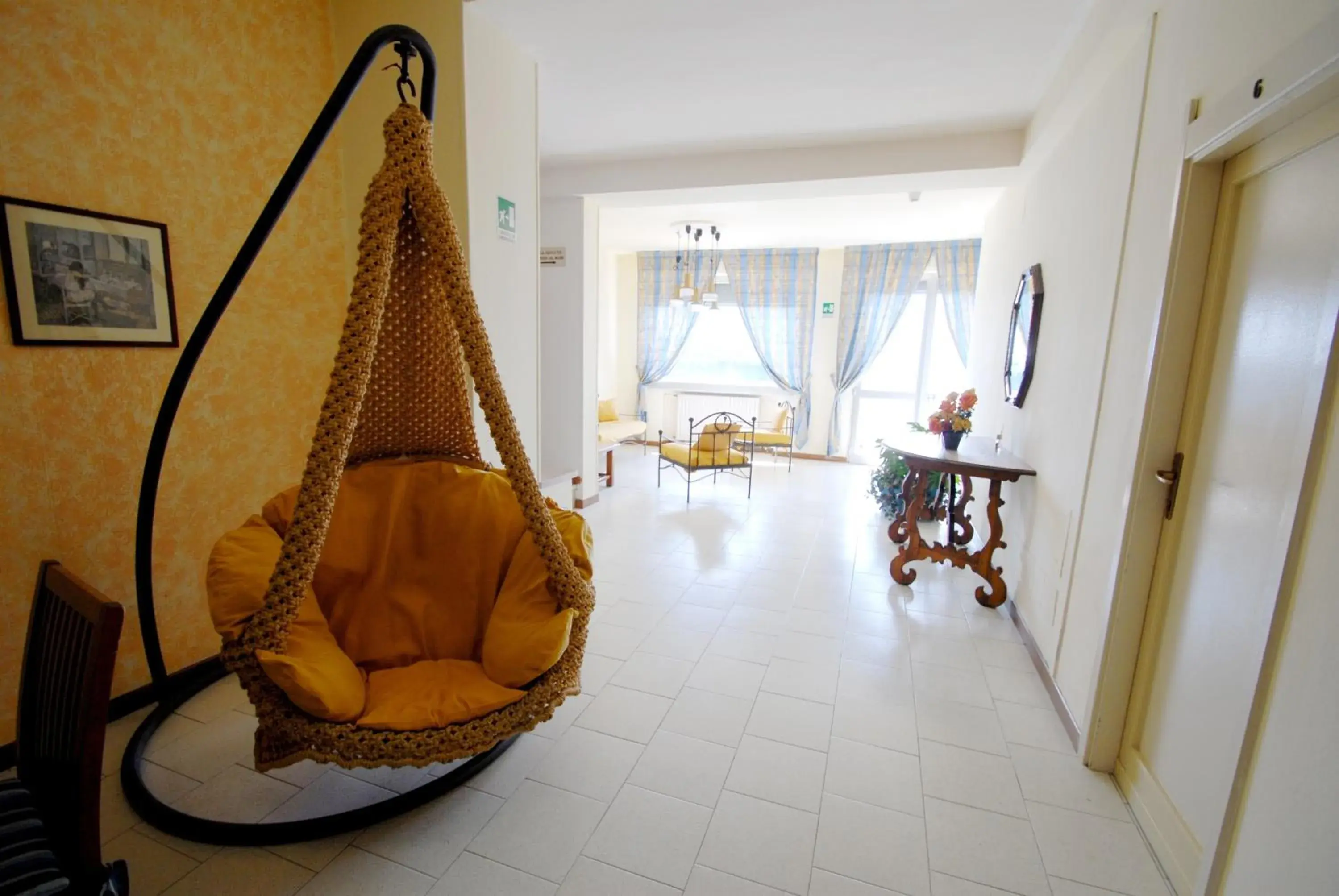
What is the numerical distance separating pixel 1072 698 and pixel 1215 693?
31.4 inches

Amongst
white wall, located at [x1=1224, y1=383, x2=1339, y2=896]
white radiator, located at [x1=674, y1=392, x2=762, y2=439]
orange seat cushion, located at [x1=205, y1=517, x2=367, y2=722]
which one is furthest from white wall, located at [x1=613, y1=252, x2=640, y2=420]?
white wall, located at [x1=1224, y1=383, x2=1339, y2=896]

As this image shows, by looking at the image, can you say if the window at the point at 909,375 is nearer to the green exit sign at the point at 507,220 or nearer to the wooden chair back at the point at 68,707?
the green exit sign at the point at 507,220

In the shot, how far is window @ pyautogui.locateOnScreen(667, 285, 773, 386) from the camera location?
7.68 m

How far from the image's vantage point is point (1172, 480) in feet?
5.41

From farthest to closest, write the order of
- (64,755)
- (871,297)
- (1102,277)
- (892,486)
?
(871,297), (892,486), (1102,277), (64,755)

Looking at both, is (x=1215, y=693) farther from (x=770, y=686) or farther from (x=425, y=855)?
(x=425, y=855)

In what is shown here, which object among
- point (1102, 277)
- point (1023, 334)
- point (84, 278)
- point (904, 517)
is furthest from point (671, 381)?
point (84, 278)

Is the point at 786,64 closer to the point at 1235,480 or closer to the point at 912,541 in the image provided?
the point at 1235,480

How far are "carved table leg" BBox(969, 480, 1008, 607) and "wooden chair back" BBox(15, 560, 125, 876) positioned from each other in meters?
3.49

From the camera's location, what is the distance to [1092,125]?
2.48 meters

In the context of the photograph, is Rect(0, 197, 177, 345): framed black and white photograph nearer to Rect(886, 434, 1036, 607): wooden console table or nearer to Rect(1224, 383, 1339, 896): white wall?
Rect(1224, 383, 1339, 896): white wall

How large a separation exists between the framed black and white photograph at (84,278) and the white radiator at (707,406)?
6.04 meters

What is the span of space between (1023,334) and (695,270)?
16.5 feet

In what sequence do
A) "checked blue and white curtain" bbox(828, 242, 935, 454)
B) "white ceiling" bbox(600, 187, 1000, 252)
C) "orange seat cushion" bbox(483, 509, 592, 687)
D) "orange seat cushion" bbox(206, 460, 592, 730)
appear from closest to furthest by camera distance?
"orange seat cushion" bbox(206, 460, 592, 730), "orange seat cushion" bbox(483, 509, 592, 687), "white ceiling" bbox(600, 187, 1000, 252), "checked blue and white curtain" bbox(828, 242, 935, 454)
